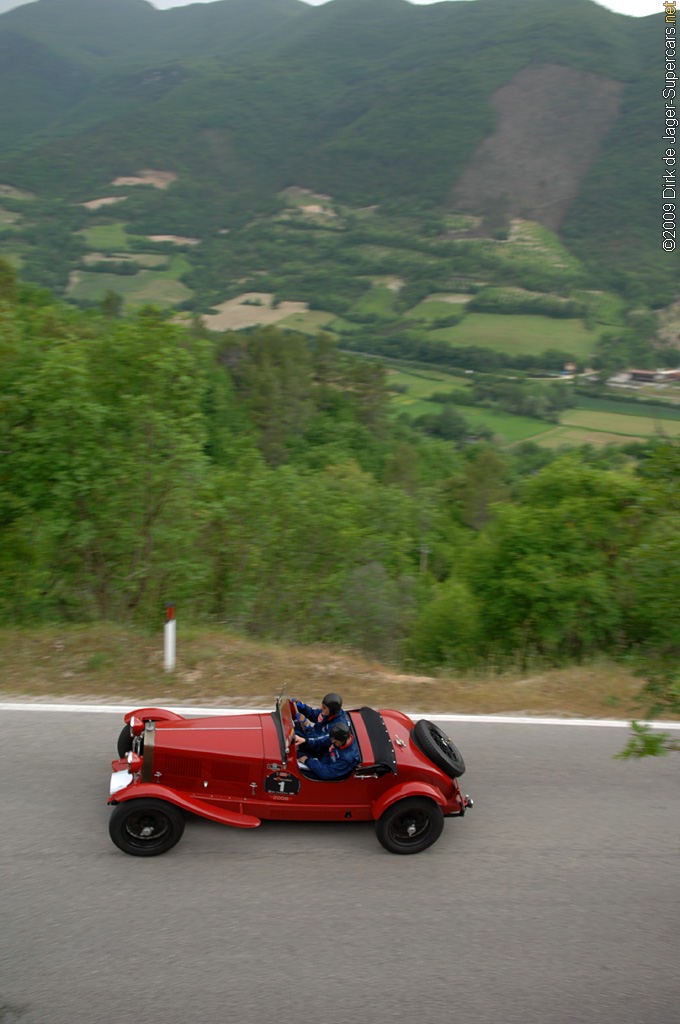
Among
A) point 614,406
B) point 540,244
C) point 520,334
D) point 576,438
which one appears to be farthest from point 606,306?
point 576,438

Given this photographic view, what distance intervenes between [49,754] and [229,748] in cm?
199

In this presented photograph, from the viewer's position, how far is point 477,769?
7.16 m

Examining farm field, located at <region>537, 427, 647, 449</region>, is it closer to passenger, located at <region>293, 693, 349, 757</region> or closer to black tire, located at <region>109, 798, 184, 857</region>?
passenger, located at <region>293, 693, 349, 757</region>

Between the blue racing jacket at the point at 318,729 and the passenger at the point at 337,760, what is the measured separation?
3.6 inches

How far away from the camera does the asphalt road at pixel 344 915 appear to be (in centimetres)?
467

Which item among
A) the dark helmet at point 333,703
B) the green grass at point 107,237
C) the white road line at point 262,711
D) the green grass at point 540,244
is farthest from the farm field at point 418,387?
the dark helmet at point 333,703

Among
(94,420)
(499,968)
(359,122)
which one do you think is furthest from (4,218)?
(499,968)

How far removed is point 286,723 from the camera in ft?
20.6

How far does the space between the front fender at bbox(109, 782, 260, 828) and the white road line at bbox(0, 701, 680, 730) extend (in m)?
1.99

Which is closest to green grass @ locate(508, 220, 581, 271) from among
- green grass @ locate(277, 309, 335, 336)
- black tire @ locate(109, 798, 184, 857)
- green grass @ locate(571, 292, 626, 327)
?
green grass @ locate(571, 292, 626, 327)

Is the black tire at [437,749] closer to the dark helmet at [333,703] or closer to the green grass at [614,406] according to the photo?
the dark helmet at [333,703]

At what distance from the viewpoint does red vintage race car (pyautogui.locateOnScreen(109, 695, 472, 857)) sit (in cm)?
576

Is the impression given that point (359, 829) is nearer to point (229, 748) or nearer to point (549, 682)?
point (229, 748)

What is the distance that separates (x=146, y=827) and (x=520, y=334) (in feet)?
309
